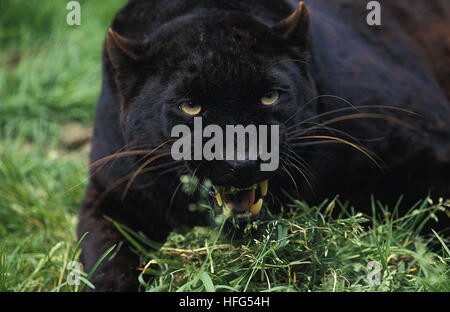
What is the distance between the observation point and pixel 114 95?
2.73 metres

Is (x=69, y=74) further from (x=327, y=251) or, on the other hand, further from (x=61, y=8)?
(x=327, y=251)

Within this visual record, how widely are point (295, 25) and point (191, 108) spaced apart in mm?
566

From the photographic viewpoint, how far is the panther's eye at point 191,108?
2.25 meters

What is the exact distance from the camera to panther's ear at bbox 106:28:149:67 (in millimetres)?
2422

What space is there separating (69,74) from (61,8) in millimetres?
853

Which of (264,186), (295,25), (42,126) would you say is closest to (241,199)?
(264,186)

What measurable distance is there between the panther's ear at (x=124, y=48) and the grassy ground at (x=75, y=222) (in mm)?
785

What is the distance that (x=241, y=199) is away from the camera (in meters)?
2.37

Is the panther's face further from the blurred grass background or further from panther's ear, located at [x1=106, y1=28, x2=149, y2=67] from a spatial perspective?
the blurred grass background

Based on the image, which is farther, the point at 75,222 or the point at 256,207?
the point at 75,222

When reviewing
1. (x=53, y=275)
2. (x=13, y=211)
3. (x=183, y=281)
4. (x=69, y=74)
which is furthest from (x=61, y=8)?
(x=183, y=281)

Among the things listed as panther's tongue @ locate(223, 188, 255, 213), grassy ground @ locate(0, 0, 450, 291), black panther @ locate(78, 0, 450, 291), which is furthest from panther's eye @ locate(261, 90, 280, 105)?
grassy ground @ locate(0, 0, 450, 291)

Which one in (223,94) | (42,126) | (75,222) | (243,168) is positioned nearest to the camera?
(243,168)

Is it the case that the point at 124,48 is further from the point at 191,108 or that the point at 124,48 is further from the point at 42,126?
the point at 42,126
